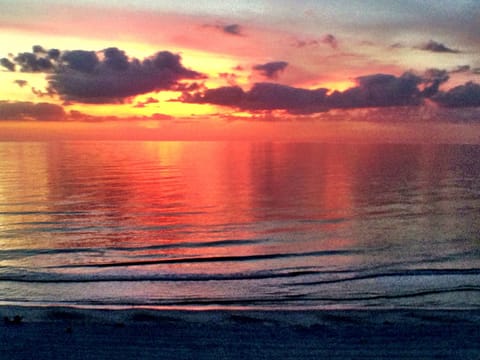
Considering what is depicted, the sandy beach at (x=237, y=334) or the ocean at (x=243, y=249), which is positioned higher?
the sandy beach at (x=237, y=334)

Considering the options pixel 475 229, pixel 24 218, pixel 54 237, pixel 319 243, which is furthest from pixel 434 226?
pixel 24 218

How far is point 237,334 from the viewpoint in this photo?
10.1 meters

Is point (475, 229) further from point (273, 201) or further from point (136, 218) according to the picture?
point (136, 218)

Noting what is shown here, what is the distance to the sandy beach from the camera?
30.1ft

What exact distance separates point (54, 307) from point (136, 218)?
1506cm

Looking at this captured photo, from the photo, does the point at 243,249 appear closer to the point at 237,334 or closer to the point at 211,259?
the point at 211,259

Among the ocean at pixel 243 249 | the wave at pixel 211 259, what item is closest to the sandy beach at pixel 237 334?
the ocean at pixel 243 249

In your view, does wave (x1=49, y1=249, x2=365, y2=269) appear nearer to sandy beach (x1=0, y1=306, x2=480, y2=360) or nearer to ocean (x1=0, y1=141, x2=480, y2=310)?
ocean (x1=0, y1=141, x2=480, y2=310)

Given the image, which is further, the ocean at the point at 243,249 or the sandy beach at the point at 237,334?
the ocean at the point at 243,249

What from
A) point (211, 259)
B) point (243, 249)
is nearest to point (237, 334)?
point (211, 259)

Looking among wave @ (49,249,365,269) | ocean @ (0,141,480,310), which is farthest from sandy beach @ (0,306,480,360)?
wave @ (49,249,365,269)

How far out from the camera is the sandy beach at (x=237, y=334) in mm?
9164

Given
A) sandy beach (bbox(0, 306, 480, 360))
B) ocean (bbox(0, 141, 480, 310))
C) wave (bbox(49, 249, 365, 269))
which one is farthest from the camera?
wave (bbox(49, 249, 365, 269))

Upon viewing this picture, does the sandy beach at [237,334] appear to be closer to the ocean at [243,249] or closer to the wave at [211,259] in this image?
the ocean at [243,249]
